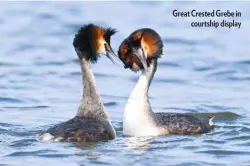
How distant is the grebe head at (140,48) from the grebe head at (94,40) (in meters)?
0.27

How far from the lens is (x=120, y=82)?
20.2 m

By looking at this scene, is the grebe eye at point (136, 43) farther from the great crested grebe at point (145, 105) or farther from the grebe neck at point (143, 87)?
the grebe neck at point (143, 87)

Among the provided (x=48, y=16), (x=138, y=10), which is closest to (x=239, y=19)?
(x=138, y=10)

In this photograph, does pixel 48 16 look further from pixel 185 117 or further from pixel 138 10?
pixel 185 117

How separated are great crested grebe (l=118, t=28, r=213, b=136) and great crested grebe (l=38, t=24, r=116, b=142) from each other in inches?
13.3

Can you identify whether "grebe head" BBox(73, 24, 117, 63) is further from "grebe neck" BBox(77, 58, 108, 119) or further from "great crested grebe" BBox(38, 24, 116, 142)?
"grebe neck" BBox(77, 58, 108, 119)

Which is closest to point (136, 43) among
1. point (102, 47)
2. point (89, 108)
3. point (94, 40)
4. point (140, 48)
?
point (140, 48)

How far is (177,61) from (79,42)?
309 inches

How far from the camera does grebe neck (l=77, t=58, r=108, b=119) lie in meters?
15.1

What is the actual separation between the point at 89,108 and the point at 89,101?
12 cm

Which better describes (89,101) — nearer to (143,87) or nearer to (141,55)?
(143,87)

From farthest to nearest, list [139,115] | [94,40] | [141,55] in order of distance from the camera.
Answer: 1. [141,55]
2. [139,115]
3. [94,40]

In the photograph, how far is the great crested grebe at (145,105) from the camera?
49.8 feet

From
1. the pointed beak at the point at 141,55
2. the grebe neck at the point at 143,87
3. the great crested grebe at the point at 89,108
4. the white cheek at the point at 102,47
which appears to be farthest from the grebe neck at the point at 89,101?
the pointed beak at the point at 141,55
